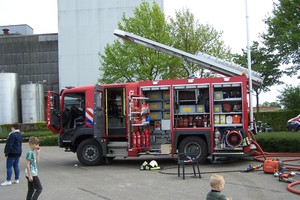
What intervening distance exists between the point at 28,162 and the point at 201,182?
465 centimetres

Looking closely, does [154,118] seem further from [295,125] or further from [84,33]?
[84,33]

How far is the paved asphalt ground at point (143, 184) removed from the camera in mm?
9180

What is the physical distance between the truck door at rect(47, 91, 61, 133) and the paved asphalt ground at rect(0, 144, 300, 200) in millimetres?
1552

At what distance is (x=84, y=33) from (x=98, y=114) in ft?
124

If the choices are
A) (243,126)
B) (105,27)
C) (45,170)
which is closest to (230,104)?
(243,126)

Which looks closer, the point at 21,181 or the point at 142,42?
the point at 21,181

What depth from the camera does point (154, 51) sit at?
93.4 feet

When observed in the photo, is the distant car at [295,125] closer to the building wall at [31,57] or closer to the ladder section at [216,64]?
the ladder section at [216,64]

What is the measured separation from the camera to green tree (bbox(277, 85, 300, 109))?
42900 mm

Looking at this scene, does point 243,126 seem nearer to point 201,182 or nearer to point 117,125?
point 201,182

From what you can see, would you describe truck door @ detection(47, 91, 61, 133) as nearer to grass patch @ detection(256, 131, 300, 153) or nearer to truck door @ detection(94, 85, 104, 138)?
truck door @ detection(94, 85, 104, 138)

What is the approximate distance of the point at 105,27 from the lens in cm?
5006

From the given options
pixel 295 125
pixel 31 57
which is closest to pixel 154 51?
pixel 295 125

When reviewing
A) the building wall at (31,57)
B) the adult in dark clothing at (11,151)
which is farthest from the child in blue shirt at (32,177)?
the building wall at (31,57)
